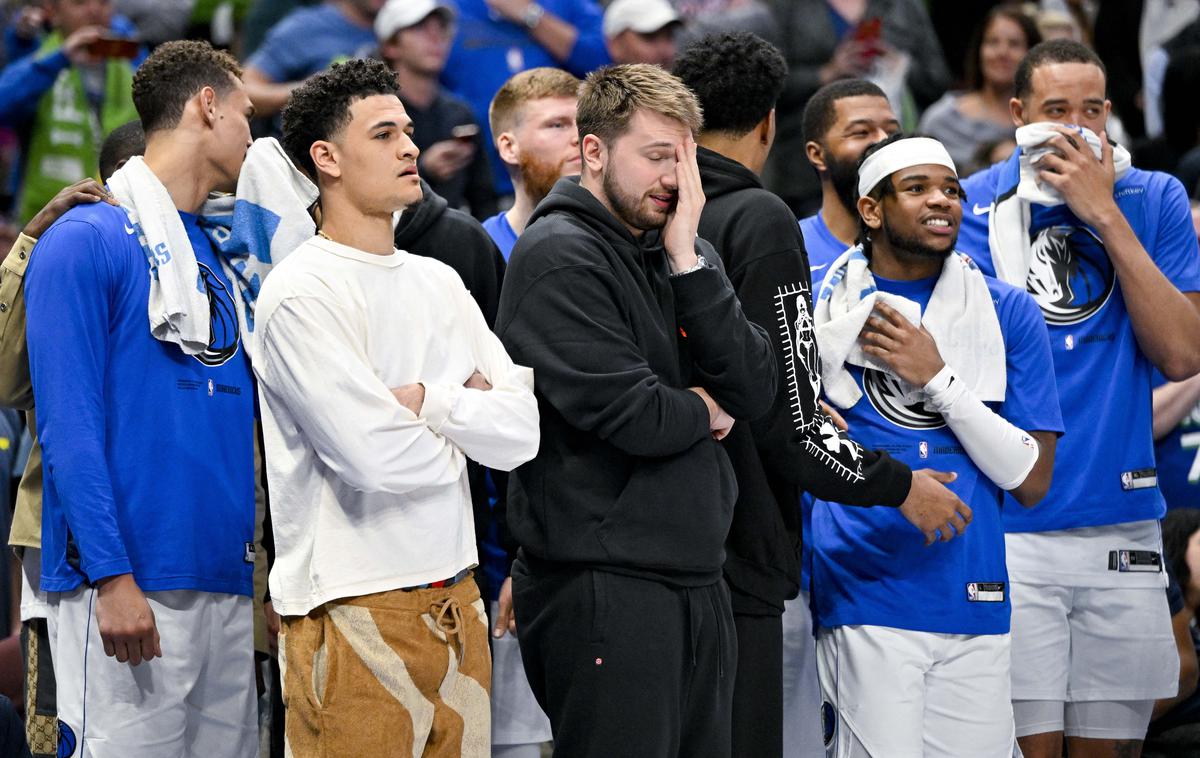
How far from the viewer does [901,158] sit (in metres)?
4.53

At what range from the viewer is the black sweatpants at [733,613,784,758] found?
4023 mm

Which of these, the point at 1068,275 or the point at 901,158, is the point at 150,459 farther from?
the point at 1068,275

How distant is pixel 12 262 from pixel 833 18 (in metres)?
5.75

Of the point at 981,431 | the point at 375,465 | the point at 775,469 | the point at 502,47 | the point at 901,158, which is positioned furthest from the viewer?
the point at 502,47

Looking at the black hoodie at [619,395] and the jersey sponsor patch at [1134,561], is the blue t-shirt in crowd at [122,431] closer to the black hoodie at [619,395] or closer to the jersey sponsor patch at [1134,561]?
the black hoodie at [619,395]

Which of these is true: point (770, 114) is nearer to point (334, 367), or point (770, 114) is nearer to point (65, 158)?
point (334, 367)

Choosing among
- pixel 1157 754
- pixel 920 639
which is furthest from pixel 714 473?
pixel 1157 754

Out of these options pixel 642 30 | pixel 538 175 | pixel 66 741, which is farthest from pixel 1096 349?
pixel 642 30

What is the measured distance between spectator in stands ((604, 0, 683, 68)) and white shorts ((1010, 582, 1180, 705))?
3935 mm

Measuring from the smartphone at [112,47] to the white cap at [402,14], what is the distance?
1163 mm

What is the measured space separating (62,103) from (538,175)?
11.1ft

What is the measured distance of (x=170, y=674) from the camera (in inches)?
152

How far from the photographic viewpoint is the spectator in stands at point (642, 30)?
7906 mm

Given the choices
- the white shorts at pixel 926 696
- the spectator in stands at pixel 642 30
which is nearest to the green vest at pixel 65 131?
the spectator in stands at pixel 642 30
